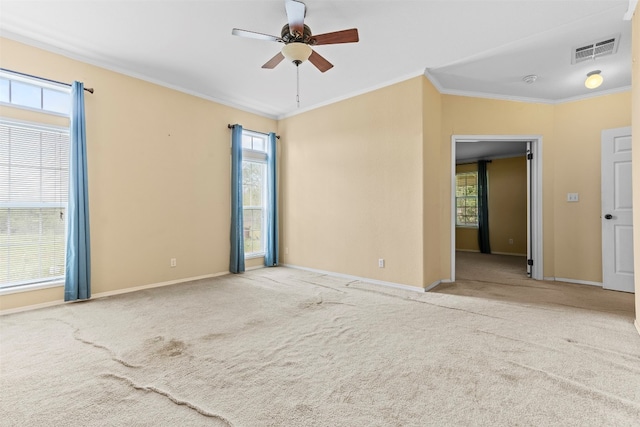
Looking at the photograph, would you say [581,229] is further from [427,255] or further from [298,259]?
[298,259]

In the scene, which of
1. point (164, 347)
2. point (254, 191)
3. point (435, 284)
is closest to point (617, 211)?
point (435, 284)

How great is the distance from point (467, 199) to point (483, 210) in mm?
645

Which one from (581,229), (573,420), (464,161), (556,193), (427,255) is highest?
(464,161)

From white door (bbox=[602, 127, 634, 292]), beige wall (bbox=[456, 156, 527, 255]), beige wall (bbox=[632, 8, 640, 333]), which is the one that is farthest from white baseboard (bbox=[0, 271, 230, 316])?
beige wall (bbox=[456, 156, 527, 255])

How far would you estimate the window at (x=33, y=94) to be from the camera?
3.15m

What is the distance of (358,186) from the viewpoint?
15.2 ft

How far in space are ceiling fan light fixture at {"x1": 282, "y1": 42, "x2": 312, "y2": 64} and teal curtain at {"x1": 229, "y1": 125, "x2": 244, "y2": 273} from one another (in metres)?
2.52

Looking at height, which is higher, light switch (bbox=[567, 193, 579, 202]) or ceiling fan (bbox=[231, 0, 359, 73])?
ceiling fan (bbox=[231, 0, 359, 73])

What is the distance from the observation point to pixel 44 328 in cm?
274

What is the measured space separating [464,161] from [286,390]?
833 centimetres

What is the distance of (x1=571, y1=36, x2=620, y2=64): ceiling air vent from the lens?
123 inches

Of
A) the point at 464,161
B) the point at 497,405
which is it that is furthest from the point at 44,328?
the point at 464,161

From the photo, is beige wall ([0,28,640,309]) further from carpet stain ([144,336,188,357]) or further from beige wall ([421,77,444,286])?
carpet stain ([144,336,188,357])

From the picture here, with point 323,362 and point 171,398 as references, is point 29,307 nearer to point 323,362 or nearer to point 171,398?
point 171,398
